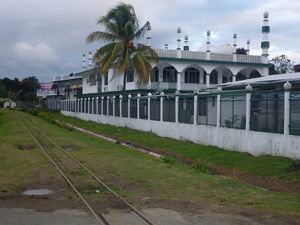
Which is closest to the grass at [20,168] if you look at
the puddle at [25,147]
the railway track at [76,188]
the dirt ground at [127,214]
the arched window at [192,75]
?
the puddle at [25,147]

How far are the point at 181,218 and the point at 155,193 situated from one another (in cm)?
281

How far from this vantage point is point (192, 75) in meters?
51.1

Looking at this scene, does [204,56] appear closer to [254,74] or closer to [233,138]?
[254,74]

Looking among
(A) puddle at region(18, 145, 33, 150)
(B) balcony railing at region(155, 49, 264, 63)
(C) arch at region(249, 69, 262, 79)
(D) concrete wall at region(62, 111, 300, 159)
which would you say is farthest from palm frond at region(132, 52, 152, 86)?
(C) arch at region(249, 69, 262, 79)

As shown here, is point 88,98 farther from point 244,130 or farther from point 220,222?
point 220,222

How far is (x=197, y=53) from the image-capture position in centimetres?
4872

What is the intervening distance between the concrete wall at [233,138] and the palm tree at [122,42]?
7.10 m

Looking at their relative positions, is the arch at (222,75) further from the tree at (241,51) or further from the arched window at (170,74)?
the tree at (241,51)

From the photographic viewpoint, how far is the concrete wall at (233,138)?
1634cm

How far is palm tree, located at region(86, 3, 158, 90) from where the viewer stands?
3891cm

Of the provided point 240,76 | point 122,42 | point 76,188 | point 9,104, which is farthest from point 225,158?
point 9,104

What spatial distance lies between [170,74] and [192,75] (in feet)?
7.65

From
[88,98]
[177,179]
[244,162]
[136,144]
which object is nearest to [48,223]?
[177,179]

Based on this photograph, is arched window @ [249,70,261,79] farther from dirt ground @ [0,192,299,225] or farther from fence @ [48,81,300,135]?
dirt ground @ [0,192,299,225]
